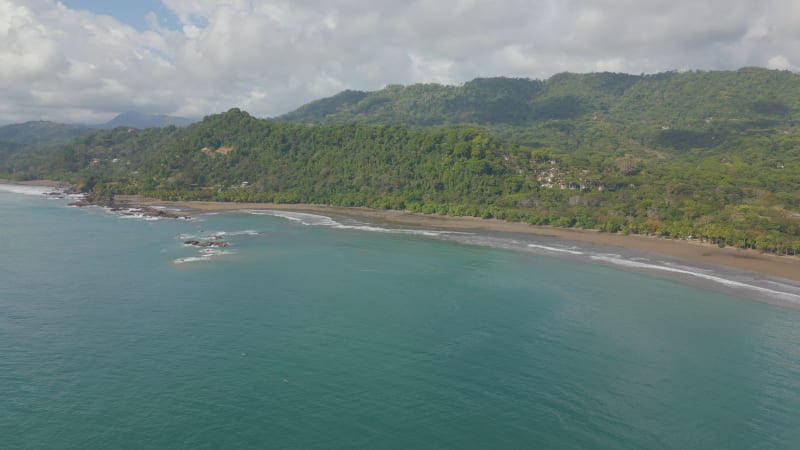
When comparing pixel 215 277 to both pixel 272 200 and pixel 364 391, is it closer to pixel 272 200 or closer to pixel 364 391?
pixel 364 391

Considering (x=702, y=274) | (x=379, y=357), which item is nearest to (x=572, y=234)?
(x=702, y=274)

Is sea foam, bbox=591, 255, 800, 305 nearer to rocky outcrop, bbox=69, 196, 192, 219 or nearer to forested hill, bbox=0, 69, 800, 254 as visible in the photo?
forested hill, bbox=0, 69, 800, 254

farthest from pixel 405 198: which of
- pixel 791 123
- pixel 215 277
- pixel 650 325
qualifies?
pixel 791 123

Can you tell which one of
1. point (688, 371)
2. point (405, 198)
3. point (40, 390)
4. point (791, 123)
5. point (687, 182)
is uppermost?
point (791, 123)

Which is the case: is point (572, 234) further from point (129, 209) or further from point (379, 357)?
point (129, 209)

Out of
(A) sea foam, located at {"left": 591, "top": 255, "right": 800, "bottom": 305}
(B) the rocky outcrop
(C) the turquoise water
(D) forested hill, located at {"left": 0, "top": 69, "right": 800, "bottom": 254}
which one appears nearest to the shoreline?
Answer: (D) forested hill, located at {"left": 0, "top": 69, "right": 800, "bottom": 254}

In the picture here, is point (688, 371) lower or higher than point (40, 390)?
higher

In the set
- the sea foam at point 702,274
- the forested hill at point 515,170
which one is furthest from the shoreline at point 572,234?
the sea foam at point 702,274

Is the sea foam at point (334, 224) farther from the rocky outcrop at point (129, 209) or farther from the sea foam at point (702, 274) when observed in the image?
the sea foam at point (702, 274)
